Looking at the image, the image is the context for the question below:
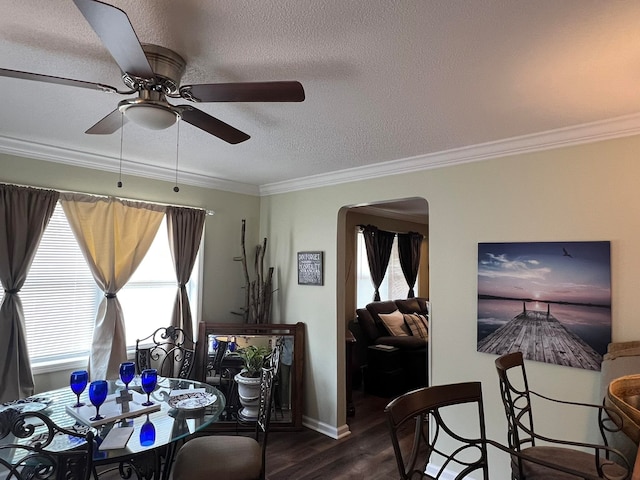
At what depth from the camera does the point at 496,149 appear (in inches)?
115

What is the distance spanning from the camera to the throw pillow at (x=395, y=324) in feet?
18.1

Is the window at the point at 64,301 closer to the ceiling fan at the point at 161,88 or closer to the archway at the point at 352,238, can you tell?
the archway at the point at 352,238

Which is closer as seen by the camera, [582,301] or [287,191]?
[582,301]

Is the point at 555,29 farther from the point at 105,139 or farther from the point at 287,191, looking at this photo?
the point at 287,191

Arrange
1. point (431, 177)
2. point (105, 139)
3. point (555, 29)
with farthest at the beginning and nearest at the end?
point (431, 177) → point (105, 139) → point (555, 29)

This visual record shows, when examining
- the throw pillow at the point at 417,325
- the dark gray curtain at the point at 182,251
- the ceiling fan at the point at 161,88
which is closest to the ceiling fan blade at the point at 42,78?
the ceiling fan at the point at 161,88

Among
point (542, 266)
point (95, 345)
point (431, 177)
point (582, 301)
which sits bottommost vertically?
point (95, 345)

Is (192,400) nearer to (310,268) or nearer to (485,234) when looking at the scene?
(310,268)

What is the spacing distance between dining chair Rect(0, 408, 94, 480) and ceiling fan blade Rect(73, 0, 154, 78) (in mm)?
1248

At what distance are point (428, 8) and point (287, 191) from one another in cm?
317

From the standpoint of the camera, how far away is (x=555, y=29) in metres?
1.54

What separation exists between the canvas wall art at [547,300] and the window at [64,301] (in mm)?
2970

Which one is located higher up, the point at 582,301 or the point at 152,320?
the point at 582,301

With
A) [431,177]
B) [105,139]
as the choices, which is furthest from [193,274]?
[431,177]
